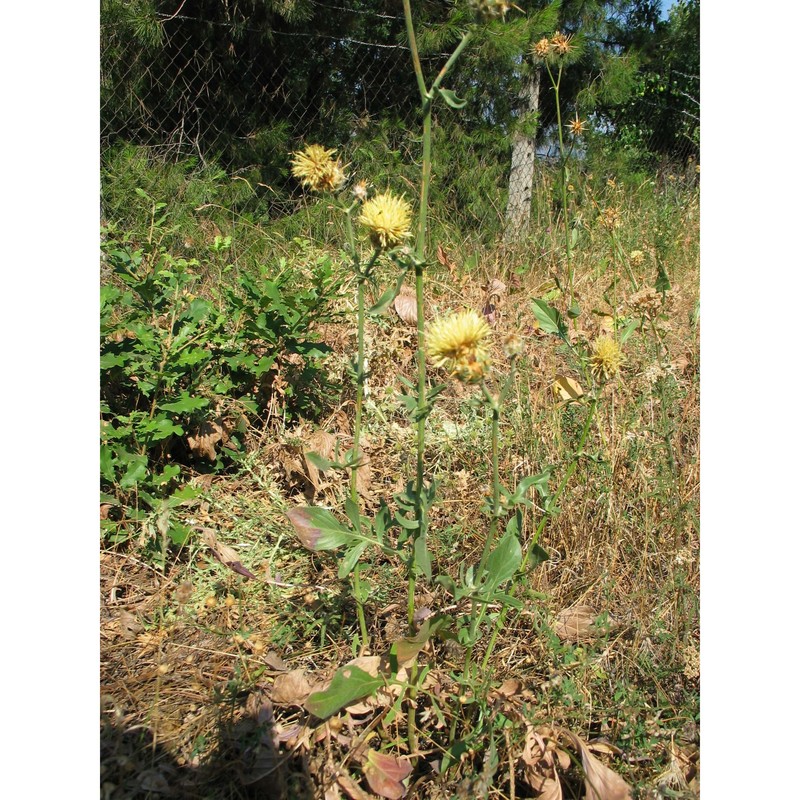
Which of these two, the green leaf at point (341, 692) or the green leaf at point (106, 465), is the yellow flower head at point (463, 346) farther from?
the green leaf at point (106, 465)

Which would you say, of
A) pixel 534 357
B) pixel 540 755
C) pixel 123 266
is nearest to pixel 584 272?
pixel 534 357

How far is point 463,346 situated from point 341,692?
0.61 meters

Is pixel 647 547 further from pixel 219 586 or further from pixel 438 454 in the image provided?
pixel 219 586

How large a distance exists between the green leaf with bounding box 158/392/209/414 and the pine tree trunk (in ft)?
9.47

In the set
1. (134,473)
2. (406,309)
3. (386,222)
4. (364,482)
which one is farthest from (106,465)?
(406,309)

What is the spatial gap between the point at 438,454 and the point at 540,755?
40.0 inches

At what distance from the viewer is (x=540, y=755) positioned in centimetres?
122

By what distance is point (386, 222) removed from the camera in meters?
1.09

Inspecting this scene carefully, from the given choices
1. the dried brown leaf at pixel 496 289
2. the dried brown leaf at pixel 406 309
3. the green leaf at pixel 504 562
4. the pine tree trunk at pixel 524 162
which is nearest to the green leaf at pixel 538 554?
the green leaf at pixel 504 562

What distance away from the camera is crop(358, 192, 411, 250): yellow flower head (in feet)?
3.57

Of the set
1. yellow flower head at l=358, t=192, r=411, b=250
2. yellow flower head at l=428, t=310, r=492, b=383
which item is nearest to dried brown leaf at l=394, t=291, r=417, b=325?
yellow flower head at l=358, t=192, r=411, b=250

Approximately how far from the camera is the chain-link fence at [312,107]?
4238mm

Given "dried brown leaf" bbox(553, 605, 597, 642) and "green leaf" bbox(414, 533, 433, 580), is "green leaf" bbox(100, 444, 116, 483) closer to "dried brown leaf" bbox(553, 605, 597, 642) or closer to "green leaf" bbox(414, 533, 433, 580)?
"green leaf" bbox(414, 533, 433, 580)

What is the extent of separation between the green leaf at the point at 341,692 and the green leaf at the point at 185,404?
968 mm
